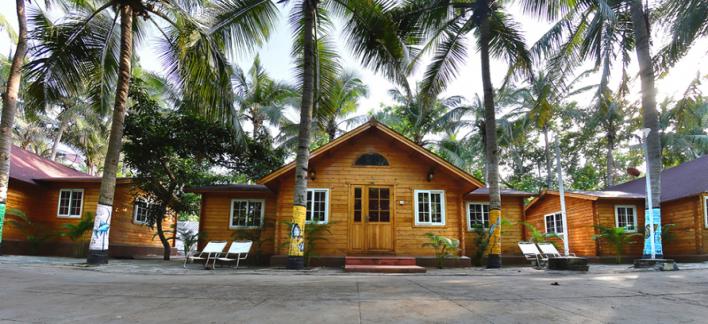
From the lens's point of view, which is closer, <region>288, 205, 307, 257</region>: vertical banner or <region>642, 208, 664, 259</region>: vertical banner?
<region>288, 205, 307, 257</region>: vertical banner

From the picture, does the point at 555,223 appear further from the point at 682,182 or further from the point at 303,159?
the point at 303,159

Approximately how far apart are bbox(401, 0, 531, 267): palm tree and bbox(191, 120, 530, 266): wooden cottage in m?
2.17

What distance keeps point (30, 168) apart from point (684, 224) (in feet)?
82.0

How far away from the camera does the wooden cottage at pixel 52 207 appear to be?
598 inches

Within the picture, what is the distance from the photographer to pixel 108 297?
5.10 metres

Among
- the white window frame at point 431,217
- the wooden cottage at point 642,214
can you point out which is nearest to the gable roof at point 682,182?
the wooden cottage at point 642,214

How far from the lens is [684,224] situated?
591 inches

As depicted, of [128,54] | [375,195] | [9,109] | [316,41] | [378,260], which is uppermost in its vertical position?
[316,41]

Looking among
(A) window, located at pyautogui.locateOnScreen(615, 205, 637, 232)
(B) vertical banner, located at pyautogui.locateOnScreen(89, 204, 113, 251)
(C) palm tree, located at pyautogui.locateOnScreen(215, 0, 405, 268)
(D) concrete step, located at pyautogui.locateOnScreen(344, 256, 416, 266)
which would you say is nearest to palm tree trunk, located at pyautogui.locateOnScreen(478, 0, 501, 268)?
(D) concrete step, located at pyautogui.locateOnScreen(344, 256, 416, 266)

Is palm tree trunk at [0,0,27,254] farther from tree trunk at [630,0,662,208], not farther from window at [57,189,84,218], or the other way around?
tree trunk at [630,0,662,208]

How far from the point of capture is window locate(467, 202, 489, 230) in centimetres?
1542

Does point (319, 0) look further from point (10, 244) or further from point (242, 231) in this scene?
point (10, 244)

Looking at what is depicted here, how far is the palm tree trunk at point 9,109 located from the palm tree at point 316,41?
5.80m

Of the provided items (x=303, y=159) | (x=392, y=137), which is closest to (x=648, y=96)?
(x=392, y=137)
